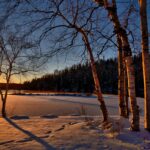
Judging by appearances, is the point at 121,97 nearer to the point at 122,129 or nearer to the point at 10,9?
the point at 122,129

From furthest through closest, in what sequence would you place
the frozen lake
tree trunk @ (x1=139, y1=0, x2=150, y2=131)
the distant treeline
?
the distant treeline
the frozen lake
tree trunk @ (x1=139, y1=0, x2=150, y2=131)

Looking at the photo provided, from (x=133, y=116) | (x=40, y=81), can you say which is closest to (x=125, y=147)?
(x=133, y=116)

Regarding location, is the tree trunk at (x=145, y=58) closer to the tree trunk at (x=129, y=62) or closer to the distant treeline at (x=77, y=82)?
the tree trunk at (x=129, y=62)

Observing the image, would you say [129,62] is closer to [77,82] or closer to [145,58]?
[145,58]

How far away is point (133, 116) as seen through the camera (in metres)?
7.98

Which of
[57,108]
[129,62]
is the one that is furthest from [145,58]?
[57,108]

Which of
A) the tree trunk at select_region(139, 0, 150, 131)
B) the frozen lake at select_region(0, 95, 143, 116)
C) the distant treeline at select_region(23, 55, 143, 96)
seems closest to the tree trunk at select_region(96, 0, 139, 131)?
the tree trunk at select_region(139, 0, 150, 131)

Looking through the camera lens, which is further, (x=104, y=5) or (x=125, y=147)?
(x=104, y=5)

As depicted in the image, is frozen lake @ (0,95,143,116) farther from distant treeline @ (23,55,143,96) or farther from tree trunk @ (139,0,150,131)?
distant treeline @ (23,55,143,96)

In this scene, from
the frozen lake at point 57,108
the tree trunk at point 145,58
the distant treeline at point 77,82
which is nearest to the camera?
the tree trunk at point 145,58

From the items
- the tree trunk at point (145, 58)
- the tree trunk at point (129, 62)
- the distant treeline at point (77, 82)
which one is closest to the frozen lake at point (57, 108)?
the tree trunk at point (129, 62)

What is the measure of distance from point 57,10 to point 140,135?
4293 millimetres

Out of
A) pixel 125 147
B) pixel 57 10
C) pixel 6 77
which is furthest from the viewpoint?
pixel 6 77

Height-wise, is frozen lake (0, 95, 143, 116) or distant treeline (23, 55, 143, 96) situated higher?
distant treeline (23, 55, 143, 96)
